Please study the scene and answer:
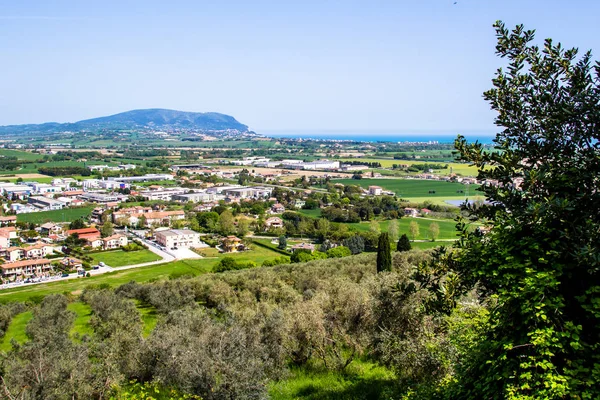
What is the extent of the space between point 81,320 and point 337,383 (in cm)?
1953

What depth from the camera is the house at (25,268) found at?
137 ft

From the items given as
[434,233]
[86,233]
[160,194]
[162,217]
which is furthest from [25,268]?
[160,194]

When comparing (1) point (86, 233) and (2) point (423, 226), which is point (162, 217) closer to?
(1) point (86, 233)

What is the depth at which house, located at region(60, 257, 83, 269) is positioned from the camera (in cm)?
4358

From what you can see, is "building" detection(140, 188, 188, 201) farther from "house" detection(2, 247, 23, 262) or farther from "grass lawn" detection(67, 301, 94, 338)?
"grass lawn" detection(67, 301, 94, 338)

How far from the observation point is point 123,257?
157ft

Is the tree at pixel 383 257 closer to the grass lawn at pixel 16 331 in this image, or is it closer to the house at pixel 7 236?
the grass lawn at pixel 16 331

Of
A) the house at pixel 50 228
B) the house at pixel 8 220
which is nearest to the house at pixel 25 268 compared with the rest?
the house at pixel 50 228

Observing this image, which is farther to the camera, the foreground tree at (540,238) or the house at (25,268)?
→ the house at (25,268)

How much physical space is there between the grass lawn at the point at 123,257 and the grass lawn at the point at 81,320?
1412 centimetres

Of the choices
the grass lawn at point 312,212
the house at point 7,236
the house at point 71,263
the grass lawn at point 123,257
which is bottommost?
the grass lawn at point 123,257

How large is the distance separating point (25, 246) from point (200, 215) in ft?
71.8

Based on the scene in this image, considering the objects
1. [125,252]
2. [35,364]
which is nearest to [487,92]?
[35,364]

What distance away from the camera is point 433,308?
7.37 meters
